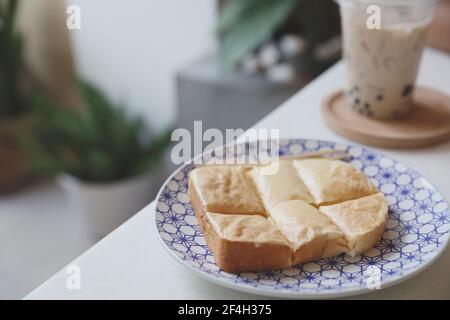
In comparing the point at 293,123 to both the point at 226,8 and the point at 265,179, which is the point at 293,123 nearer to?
the point at 265,179

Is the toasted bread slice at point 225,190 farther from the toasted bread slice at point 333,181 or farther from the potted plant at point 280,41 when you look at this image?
the potted plant at point 280,41

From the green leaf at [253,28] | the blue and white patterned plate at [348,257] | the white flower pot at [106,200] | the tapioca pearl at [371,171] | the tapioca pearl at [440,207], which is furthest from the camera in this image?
the white flower pot at [106,200]

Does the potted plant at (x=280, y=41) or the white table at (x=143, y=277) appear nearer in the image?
the white table at (x=143, y=277)

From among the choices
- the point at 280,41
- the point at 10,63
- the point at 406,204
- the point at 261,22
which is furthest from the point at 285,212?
the point at 10,63

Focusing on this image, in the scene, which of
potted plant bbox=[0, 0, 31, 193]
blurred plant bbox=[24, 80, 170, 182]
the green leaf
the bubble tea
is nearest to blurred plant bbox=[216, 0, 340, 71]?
the green leaf

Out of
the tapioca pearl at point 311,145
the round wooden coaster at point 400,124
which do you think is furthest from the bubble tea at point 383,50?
the tapioca pearl at point 311,145

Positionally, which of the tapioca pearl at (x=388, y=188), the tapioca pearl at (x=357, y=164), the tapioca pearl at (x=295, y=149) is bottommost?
the tapioca pearl at (x=388, y=188)

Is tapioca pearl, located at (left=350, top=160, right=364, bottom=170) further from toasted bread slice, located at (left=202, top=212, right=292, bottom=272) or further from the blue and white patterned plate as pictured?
toasted bread slice, located at (left=202, top=212, right=292, bottom=272)
